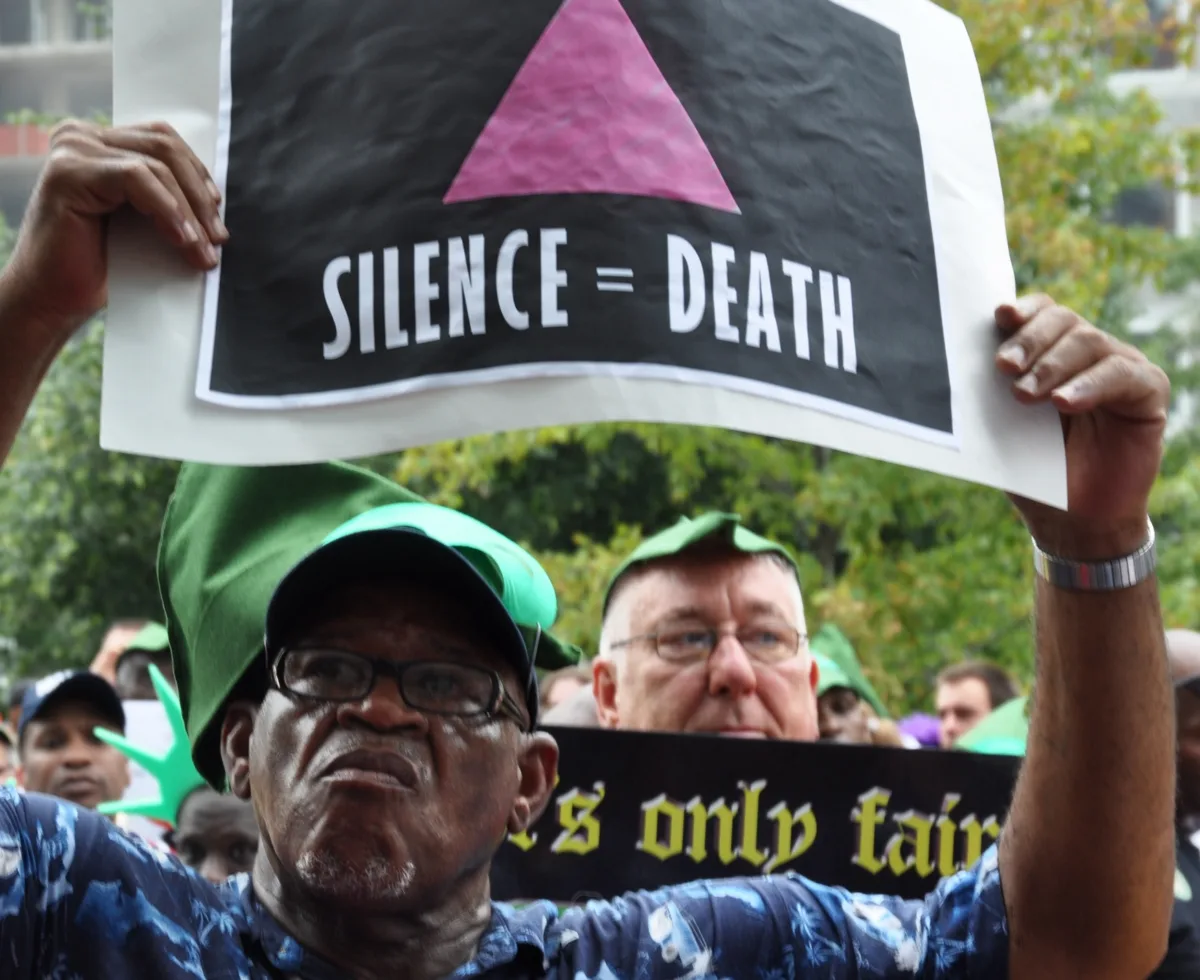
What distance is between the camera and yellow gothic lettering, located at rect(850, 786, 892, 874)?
12.9ft

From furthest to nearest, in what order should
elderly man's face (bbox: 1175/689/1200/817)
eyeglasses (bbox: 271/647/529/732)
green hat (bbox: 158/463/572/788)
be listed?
elderly man's face (bbox: 1175/689/1200/817) < green hat (bbox: 158/463/572/788) < eyeglasses (bbox: 271/647/529/732)

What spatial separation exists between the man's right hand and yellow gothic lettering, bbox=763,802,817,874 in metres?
2.09

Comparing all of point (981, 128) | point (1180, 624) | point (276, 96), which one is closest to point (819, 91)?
point (981, 128)

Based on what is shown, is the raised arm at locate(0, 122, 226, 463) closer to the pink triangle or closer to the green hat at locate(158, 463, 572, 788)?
the pink triangle

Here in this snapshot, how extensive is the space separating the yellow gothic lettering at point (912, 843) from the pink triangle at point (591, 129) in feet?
6.57

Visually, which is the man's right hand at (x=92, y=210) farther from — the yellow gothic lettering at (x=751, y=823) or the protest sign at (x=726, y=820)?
the yellow gothic lettering at (x=751, y=823)

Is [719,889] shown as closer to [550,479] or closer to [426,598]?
[426,598]

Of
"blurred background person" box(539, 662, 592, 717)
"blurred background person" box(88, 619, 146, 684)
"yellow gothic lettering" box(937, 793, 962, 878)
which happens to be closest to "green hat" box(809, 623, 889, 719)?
"blurred background person" box(539, 662, 592, 717)

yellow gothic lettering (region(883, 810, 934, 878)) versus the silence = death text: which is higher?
the silence = death text

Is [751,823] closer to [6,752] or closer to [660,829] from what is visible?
[660,829]

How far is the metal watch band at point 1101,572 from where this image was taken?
2568 millimetres

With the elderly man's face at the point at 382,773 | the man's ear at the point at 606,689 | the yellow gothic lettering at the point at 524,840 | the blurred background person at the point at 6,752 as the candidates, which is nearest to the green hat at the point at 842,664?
the man's ear at the point at 606,689

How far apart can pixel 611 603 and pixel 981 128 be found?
212cm

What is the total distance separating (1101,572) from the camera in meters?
2.57
